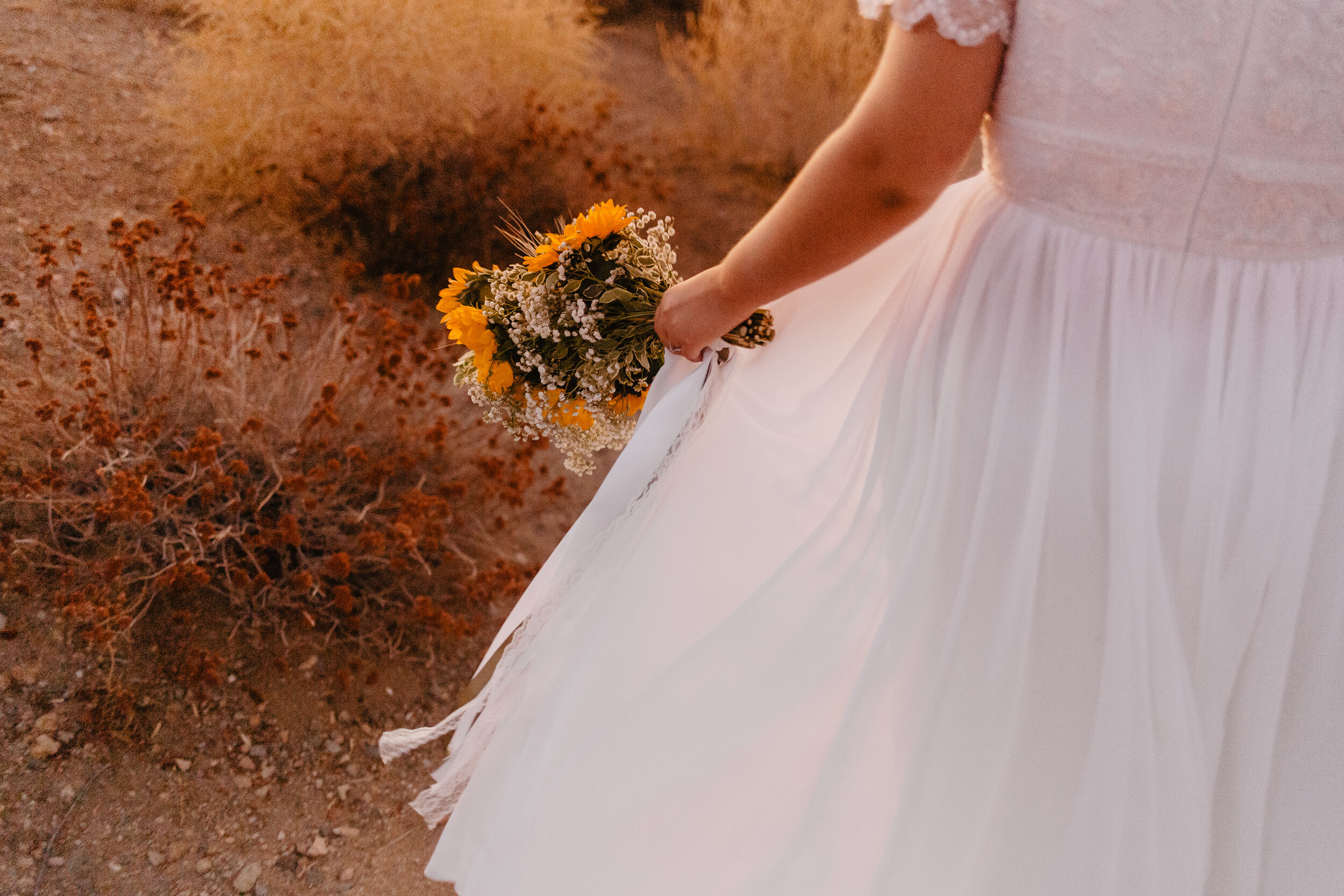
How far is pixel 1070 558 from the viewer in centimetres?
99

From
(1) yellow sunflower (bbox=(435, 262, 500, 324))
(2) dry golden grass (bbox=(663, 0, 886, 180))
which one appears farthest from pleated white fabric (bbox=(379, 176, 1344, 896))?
(2) dry golden grass (bbox=(663, 0, 886, 180))

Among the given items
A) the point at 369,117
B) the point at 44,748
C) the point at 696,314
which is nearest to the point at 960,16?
the point at 696,314

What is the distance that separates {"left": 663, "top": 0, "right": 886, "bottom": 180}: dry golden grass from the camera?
13.4 feet

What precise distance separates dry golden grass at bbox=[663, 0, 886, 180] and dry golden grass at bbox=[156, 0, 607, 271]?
954mm

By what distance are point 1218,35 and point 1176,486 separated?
1.40ft

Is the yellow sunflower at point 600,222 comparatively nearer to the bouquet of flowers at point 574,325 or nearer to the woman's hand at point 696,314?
the bouquet of flowers at point 574,325

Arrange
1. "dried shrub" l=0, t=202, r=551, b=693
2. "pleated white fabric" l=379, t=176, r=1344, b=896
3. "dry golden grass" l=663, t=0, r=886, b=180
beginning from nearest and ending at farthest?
"pleated white fabric" l=379, t=176, r=1344, b=896 → "dried shrub" l=0, t=202, r=551, b=693 → "dry golden grass" l=663, t=0, r=886, b=180

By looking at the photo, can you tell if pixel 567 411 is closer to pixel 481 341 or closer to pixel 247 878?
pixel 481 341

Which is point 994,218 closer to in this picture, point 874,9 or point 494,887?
point 874,9

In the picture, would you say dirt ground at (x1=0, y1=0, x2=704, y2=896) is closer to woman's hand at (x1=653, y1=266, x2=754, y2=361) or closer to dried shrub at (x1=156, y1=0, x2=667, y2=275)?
dried shrub at (x1=156, y1=0, x2=667, y2=275)

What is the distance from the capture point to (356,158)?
10.5 feet

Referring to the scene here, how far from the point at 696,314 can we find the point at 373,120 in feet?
8.04

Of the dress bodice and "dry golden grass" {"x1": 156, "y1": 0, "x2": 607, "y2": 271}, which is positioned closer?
the dress bodice

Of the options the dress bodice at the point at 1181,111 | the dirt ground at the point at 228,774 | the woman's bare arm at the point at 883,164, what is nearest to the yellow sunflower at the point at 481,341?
the woman's bare arm at the point at 883,164
